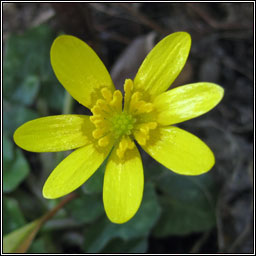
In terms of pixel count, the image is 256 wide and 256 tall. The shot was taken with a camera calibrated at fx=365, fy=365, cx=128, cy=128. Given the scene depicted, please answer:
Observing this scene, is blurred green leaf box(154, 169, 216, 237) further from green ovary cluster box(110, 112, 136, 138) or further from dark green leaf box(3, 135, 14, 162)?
dark green leaf box(3, 135, 14, 162)

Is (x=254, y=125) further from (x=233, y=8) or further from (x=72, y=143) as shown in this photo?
(x=72, y=143)

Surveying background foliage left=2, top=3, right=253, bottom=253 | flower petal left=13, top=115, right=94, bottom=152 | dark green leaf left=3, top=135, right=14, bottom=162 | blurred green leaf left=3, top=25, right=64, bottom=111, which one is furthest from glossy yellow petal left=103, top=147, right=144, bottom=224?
blurred green leaf left=3, top=25, right=64, bottom=111

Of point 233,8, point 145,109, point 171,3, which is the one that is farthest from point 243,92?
point 145,109

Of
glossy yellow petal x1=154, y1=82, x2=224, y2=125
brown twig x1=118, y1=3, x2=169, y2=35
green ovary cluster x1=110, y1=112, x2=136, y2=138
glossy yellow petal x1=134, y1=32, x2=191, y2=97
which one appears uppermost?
brown twig x1=118, y1=3, x2=169, y2=35

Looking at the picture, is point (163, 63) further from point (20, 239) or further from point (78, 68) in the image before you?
point (20, 239)

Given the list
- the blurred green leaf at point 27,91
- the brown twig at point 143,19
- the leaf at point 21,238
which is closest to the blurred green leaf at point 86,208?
the leaf at point 21,238

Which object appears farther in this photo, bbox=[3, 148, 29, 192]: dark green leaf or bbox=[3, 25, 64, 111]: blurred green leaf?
bbox=[3, 25, 64, 111]: blurred green leaf

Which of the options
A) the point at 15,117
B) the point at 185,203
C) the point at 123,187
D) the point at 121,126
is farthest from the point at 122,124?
the point at 15,117
